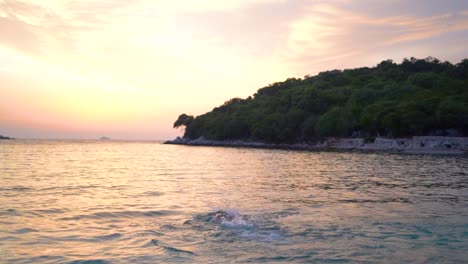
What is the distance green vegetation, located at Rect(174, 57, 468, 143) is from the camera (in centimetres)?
8094

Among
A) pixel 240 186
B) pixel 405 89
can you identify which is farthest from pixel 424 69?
pixel 240 186

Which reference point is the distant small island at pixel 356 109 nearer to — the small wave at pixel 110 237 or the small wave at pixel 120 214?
the small wave at pixel 120 214

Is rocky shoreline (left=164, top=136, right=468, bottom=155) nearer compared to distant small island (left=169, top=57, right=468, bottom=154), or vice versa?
rocky shoreline (left=164, top=136, right=468, bottom=155)

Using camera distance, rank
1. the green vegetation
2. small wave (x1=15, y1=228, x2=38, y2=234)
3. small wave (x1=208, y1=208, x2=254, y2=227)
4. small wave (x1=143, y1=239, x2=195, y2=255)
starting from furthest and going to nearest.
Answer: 1. the green vegetation
2. small wave (x1=208, y1=208, x2=254, y2=227)
3. small wave (x1=15, y1=228, x2=38, y2=234)
4. small wave (x1=143, y1=239, x2=195, y2=255)

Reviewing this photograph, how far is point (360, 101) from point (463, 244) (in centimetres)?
10821

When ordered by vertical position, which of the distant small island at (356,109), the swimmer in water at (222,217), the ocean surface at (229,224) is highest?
the distant small island at (356,109)

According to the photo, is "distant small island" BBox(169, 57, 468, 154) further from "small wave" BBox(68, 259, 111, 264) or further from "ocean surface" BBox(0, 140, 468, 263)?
"small wave" BBox(68, 259, 111, 264)

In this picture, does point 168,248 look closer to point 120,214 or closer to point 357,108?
point 120,214

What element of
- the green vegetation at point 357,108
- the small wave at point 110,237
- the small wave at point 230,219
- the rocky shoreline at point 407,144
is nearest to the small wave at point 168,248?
the small wave at point 110,237

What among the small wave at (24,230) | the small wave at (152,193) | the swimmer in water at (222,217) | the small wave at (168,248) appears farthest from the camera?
the small wave at (152,193)

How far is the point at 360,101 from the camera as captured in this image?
4439 inches

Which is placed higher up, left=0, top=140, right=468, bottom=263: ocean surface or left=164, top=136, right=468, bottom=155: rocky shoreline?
left=164, top=136, right=468, bottom=155: rocky shoreline

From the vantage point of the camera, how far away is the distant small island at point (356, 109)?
81.0 meters

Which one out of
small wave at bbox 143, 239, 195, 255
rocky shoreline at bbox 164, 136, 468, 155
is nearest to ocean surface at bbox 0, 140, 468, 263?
small wave at bbox 143, 239, 195, 255
